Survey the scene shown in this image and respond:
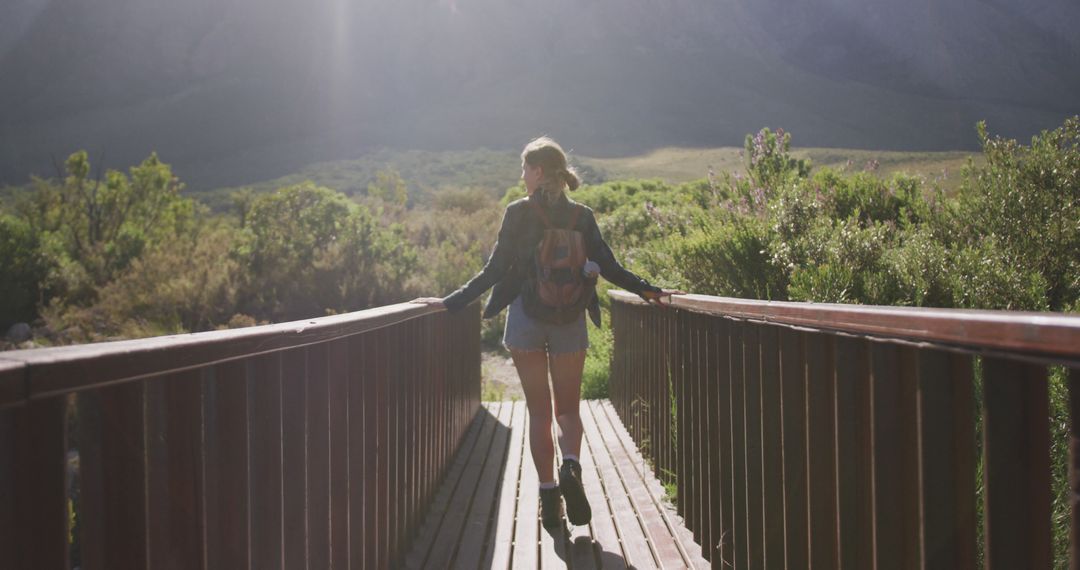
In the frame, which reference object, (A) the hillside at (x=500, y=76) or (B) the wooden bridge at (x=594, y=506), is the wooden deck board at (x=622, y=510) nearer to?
(B) the wooden bridge at (x=594, y=506)

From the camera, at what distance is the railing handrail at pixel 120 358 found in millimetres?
998

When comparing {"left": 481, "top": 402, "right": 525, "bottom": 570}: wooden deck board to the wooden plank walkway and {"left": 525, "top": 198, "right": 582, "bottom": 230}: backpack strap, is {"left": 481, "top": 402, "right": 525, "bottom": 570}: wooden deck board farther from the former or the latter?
{"left": 525, "top": 198, "right": 582, "bottom": 230}: backpack strap

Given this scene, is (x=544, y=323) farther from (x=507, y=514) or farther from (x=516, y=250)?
(x=507, y=514)

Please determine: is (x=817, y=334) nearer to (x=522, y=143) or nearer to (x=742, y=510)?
(x=742, y=510)

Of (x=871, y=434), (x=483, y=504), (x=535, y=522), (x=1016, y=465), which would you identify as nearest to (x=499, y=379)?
(x=483, y=504)

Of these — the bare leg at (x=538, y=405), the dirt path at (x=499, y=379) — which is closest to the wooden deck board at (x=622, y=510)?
the bare leg at (x=538, y=405)

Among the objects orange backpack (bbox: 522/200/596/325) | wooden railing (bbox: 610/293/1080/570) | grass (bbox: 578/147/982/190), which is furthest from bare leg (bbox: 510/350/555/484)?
grass (bbox: 578/147/982/190)

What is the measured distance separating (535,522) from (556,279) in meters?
1.35

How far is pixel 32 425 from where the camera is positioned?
1.04 metres

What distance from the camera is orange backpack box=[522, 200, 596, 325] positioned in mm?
3535

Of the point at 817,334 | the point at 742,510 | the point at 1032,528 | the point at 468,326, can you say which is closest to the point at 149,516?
the point at 1032,528

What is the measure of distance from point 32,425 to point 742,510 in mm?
2369

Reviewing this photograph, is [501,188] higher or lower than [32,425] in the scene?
higher

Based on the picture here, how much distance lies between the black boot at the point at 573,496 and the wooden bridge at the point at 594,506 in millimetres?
129
